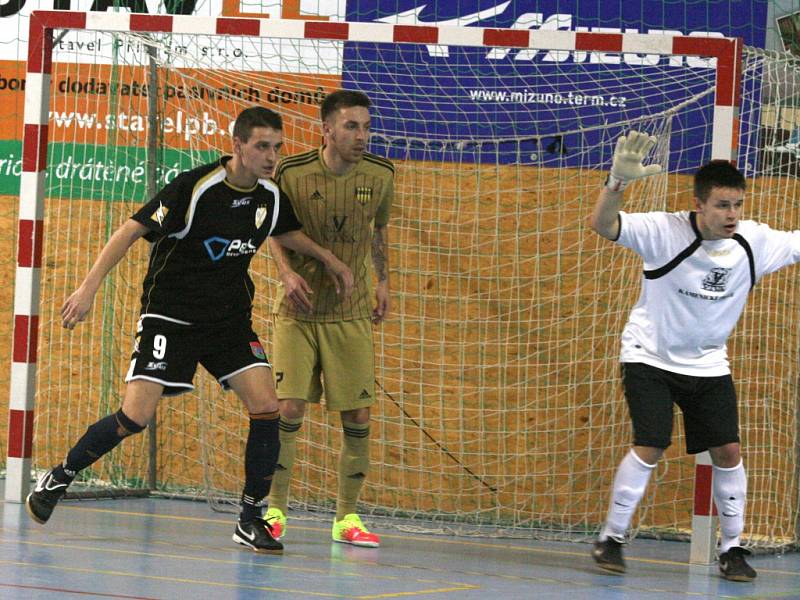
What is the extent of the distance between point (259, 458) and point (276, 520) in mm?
628

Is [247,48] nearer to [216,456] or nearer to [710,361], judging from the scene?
[216,456]

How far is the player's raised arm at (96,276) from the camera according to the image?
576 centimetres

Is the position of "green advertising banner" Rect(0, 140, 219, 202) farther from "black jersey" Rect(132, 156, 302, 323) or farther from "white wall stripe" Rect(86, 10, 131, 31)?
"black jersey" Rect(132, 156, 302, 323)

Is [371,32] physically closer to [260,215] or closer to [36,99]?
[260,215]

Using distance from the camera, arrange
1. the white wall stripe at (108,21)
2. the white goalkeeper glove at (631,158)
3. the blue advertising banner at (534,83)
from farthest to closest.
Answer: the blue advertising banner at (534,83) < the white wall stripe at (108,21) < the white goalkeeper glove at (631,158)

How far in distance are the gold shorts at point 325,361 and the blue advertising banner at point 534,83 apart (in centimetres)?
172

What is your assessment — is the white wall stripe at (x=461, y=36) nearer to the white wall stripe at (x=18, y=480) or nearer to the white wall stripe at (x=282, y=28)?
the white wall stripe at (x=282, y=28)

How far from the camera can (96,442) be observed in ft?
20.2

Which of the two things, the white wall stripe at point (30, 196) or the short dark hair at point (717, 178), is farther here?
the white wall stripe at point (30, 196)

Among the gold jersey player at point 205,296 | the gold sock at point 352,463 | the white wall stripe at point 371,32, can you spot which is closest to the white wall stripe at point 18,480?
the gold jersey player at point 205,296

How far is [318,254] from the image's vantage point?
6438mm

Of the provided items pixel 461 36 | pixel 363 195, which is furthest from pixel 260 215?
pixel 461 36

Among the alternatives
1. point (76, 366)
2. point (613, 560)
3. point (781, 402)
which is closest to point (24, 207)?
point (76, 366)

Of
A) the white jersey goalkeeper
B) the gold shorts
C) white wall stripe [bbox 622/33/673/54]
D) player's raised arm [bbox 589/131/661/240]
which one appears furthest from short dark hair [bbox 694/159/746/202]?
the gold shorts
